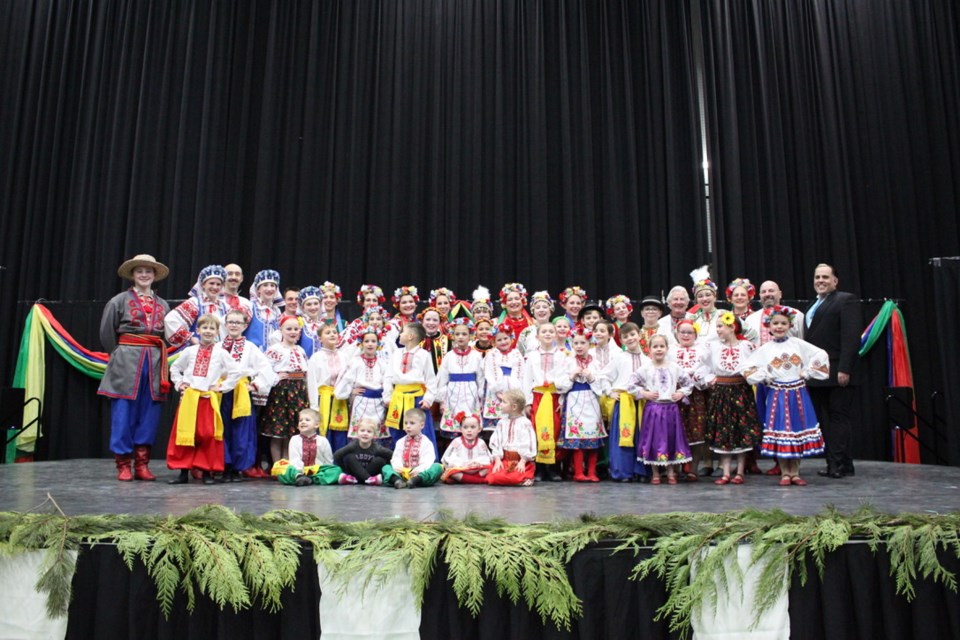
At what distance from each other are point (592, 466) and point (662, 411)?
662mm

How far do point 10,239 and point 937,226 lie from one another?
32.6ft

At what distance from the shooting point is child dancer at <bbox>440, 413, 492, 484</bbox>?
5.47 m

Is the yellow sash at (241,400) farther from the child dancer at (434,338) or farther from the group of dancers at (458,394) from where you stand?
the child dancer at (434,338)

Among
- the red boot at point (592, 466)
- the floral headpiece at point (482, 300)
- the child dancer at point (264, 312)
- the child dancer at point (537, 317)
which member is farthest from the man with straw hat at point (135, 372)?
the red boot at point (592, 466)

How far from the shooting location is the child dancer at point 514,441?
542 centimetres

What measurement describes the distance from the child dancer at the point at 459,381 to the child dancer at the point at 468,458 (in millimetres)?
318

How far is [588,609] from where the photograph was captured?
2.53 meters

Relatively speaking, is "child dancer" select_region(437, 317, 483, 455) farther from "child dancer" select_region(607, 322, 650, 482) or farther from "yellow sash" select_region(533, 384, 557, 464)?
"child dancer" select_region(607, 322, 650, 482)

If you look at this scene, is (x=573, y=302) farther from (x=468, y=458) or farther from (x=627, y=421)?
(x=468, y=458)

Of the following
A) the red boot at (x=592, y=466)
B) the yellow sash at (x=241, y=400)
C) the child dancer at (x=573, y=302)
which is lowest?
the red boot at (x=592, y=466)

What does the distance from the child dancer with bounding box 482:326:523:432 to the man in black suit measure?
6.88 ft

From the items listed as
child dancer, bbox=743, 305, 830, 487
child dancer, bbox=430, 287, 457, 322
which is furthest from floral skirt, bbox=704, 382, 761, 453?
child dancer, bbox=430, 287, 457, 322

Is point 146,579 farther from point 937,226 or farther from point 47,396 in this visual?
point 937,226

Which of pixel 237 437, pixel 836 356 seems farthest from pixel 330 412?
pixel 836 356
